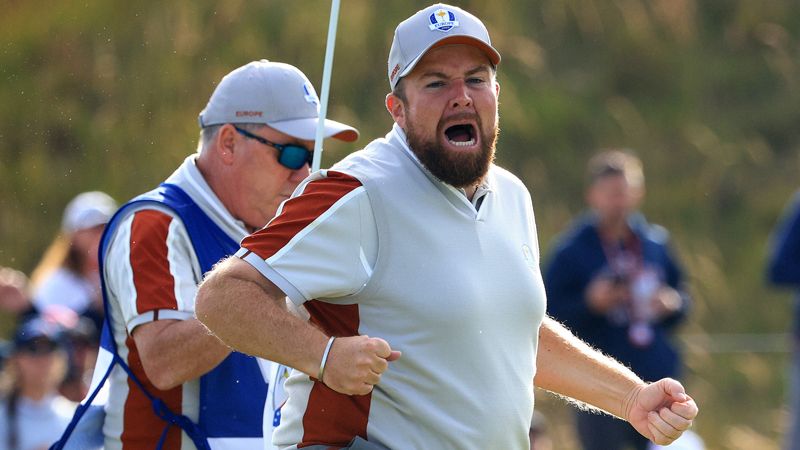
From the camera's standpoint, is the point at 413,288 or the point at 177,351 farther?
A: the point at 177,351

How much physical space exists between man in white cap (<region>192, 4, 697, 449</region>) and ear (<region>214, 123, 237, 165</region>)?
1.01 m

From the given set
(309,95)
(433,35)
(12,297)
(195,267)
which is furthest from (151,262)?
(12,297)

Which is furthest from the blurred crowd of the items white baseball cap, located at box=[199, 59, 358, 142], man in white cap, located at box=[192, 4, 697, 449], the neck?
the neck

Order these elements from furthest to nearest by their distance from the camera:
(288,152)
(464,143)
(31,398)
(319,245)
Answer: (31,398) < (288,152) < (464,143) < (319,245)

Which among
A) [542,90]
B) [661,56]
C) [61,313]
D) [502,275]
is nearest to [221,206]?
[502,275]

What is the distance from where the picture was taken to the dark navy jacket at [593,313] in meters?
9.59

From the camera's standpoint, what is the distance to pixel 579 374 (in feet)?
14.9

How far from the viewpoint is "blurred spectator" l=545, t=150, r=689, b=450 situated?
9570 millimetres

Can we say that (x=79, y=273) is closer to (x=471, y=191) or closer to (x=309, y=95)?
A: (x=309, y=95)

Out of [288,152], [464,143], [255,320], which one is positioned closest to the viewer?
[255,320]

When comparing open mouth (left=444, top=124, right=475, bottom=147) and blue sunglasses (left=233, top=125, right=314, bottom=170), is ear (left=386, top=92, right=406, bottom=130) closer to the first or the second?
open mouth (left=444, top=124, right=475, bottom=147)

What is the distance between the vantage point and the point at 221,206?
5074mm

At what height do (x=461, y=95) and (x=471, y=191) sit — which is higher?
(x=461, y=95)

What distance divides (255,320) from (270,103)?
1.58 meters
